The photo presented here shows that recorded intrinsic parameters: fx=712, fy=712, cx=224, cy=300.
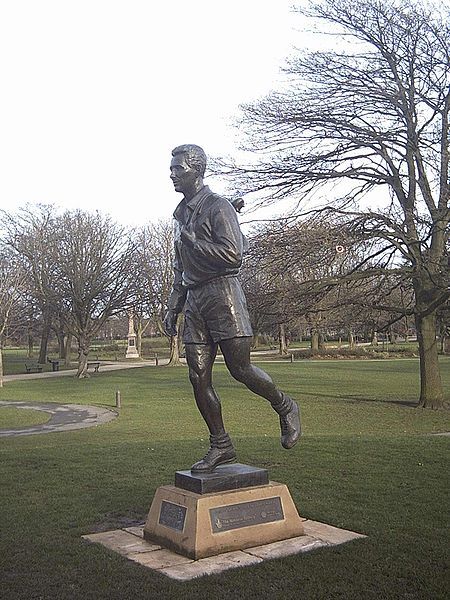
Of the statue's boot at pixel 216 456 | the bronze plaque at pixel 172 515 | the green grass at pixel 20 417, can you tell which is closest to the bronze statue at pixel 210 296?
the statue's boot at pixel 216 456

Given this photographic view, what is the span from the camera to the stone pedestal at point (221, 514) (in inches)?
215

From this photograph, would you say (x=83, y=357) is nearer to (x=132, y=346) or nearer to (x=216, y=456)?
(x=132, y=346)

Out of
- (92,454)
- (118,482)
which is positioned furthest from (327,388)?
(118,482)

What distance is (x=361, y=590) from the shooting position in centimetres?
473

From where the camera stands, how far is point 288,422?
20.1ft

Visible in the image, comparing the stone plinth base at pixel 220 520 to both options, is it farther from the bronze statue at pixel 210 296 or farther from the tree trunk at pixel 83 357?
the tree trunk at pixel 83 357

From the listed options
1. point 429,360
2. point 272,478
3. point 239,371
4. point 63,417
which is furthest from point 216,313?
point 429,360

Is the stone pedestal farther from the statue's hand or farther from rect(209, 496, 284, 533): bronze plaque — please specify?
the statue's hand

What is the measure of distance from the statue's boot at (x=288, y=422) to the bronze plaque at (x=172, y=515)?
3.45ft

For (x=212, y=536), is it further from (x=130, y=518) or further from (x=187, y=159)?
(x=187, y=159)

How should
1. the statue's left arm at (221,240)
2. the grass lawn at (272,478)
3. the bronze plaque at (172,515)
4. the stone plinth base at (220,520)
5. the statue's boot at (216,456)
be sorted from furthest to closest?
1. the statue's boot at (216,456)
2. the statue's left arm at (221,240)
3. the bronze plaque at (172,515)
4. the stone plinth base at (220,520)
5. the grass lawn at (272,478)

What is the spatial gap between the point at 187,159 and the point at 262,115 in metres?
15.1

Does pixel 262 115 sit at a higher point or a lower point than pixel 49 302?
higher

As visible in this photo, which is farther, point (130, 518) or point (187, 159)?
point (130, 518)
